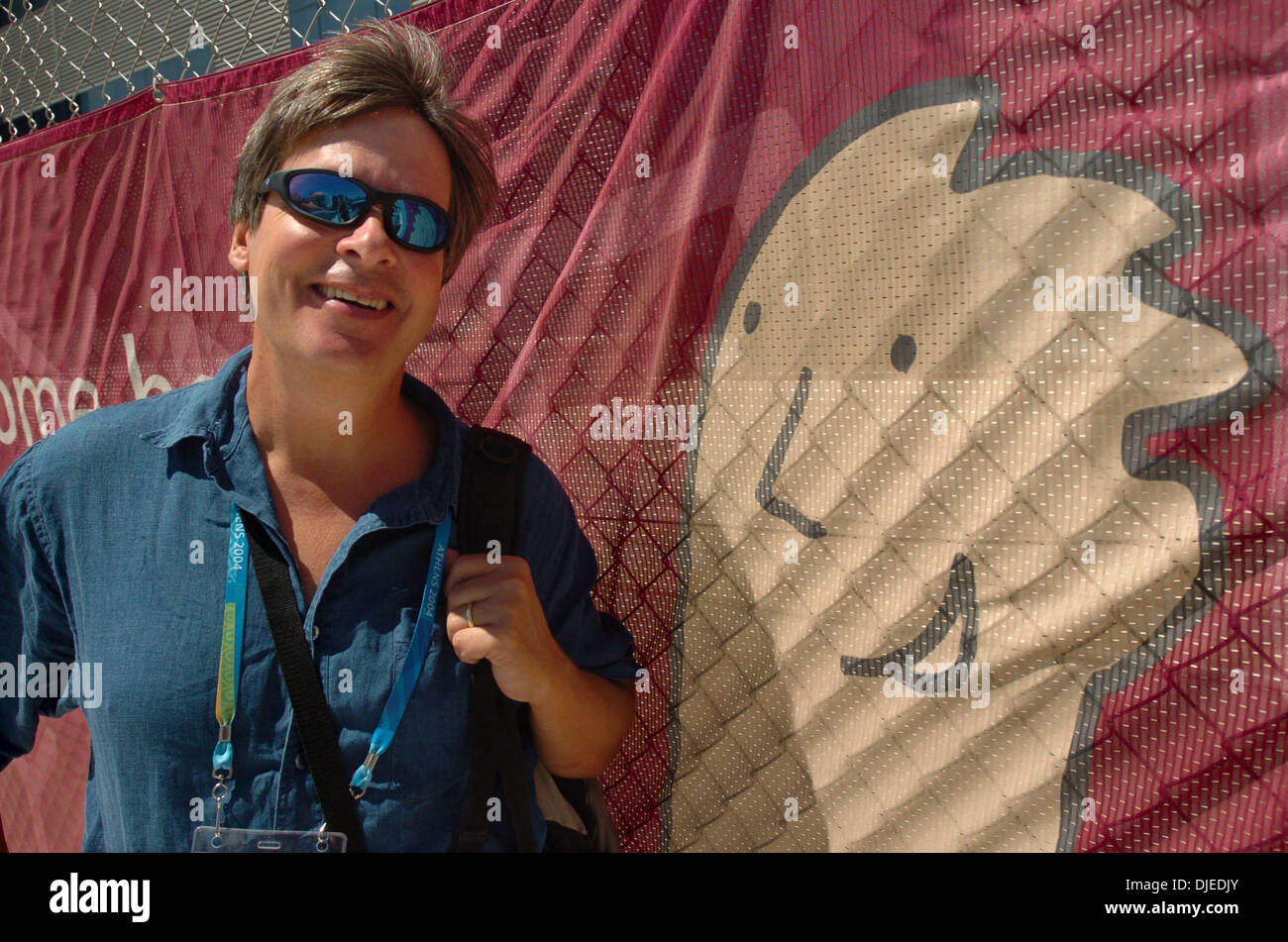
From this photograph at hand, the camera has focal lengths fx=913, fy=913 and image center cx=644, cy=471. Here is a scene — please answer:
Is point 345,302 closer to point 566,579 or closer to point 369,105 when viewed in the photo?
point 369,105

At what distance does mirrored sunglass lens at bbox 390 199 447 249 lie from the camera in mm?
1505

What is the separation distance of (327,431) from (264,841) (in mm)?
668

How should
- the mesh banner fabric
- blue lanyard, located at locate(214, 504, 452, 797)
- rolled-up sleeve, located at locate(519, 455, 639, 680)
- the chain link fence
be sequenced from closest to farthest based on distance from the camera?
the mesh banner fabric < blue lanyard, located at locate(214, 504, 452, 797) < rolled-up sleeve, located at locate(519, 455, 639, 680) < the chain link fence

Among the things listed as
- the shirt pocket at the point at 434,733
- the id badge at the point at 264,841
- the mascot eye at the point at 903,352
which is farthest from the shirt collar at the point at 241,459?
the mascot eye at the point at 903,352

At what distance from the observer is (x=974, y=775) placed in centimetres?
152

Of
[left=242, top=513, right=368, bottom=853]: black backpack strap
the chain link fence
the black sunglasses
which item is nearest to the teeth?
the black sunglasses

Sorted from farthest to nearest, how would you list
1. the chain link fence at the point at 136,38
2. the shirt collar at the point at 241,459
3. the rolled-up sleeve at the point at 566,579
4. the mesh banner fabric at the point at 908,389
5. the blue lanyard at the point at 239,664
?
1. the chain link fence at the point at 136,38
2. the rolled-up sleeve at the point at 566,579
3. the shirt collar at the point at 241,459
4. the blue lanyard at the point at 239,664
5. the mesh banner fabric at the point at 908,389

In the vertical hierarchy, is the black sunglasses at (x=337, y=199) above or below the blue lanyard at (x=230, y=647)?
above

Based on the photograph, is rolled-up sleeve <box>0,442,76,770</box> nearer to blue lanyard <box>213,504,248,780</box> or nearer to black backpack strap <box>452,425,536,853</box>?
blue lanyard <box>213,504,248,780</box>

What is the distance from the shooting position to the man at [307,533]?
1.44 m

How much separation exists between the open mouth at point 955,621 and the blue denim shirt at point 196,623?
666 mm

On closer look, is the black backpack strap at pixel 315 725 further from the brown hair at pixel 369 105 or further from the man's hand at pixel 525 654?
the brown hair at pixel 369 105

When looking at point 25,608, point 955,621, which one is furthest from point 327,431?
point 955,621

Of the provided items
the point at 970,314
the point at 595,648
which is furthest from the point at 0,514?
the point at 970,314
